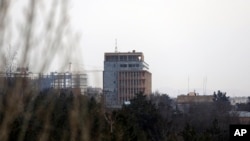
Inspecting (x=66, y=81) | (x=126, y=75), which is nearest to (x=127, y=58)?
(x=126, y=75)

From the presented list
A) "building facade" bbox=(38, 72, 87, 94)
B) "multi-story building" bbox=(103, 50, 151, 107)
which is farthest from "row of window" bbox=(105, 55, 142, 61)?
"building facade" bbox=(38, 72, 87, 94)

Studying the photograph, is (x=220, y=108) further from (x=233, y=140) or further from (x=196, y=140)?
(x=233, y=140)

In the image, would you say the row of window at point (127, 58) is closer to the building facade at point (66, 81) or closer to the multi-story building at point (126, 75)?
the multi-story building at point (126, 75)

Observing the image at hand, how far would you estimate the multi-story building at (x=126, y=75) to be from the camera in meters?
40.9

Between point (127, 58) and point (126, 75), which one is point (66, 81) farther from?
point (127, 58)

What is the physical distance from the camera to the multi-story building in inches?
1610

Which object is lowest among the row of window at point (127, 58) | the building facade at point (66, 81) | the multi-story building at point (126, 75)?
the building facade at point (66, 81)

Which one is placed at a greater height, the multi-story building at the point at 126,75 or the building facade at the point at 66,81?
the multi-story building at the point at 126,75

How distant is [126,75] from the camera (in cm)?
4569

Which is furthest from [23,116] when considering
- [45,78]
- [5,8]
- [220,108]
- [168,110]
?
[220,108]

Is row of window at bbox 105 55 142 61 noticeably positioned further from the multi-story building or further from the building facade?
the building facade

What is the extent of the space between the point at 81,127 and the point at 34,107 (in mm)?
250

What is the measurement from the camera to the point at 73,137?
7.36 feet

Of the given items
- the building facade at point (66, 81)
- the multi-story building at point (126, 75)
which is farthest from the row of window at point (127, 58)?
the building facade at point (66, 81)
